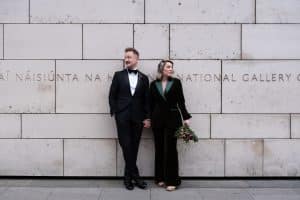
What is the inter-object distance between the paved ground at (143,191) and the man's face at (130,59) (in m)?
1.99

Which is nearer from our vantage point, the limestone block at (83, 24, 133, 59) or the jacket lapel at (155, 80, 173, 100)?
the jacket lapel at (155, 80, 173, 100)

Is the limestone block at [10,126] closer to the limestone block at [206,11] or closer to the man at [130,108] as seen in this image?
the man at [130,108]

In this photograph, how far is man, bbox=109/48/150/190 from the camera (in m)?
7.29

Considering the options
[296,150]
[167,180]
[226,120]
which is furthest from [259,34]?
[167,180]

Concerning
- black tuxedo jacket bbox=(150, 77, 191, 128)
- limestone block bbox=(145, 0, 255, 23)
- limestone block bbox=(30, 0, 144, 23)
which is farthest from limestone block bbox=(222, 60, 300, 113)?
limestone block bbox=(30, 0, 144, 23)

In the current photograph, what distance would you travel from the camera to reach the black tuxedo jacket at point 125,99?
7.29 meters

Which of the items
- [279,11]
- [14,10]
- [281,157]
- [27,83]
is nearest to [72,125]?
[27,83]

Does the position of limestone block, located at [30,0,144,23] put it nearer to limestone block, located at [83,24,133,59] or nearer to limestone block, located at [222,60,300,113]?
limestone block, located at [83,24,133,59]

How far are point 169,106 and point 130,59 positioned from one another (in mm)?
969

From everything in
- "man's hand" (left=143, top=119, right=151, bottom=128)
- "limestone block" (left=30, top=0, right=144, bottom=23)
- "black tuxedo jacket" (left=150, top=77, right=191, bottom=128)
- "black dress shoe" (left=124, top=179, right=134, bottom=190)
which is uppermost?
"limestone block" (left=30, top=0, right=144, bottom=23)

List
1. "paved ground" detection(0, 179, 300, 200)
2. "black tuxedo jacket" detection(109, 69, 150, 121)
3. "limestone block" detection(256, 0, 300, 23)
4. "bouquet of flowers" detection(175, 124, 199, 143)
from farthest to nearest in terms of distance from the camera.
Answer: "limestone block" detection(256, 0, 300, 23)
"black tuxedo jacket" detection(109, 69, 150, 121)
"bouquet of flowers" detection(175, 124, 199, 143)
"paved ground" detection(0, 179, 300, 200)

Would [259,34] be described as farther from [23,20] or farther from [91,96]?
[23,20]

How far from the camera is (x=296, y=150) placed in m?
7.89

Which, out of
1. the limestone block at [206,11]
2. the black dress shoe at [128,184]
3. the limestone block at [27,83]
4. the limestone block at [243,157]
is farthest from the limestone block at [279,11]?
the limestone block at [27,83]
